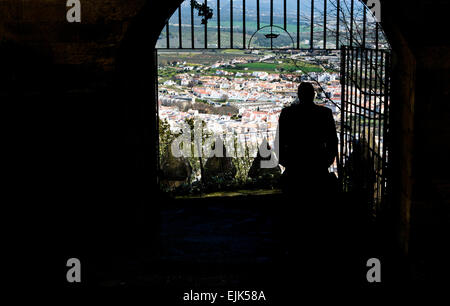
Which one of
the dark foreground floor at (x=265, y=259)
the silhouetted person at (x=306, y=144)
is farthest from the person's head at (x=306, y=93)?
A: the dark foreground floor at (x=265, y=259)

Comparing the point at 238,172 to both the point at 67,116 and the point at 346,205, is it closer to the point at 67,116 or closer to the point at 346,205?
the point at 346,205

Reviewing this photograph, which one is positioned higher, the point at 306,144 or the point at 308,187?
the point at 306,144

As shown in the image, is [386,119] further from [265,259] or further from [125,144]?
[125,144]

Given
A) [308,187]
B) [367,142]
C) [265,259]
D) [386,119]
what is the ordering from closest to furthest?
[308,187] < [386,119] < [265,259] < [367,142]

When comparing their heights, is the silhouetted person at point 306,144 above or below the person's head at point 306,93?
below

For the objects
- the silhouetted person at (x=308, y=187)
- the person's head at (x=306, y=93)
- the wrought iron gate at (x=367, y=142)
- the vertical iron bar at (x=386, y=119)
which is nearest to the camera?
the silhouetted person at (x=308, y=187)

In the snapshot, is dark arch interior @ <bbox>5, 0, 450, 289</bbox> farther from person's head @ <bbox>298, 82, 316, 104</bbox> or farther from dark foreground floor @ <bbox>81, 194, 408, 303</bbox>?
person's head @ <bbox>298, 82, 316, 104</bbox>

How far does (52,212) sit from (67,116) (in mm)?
838

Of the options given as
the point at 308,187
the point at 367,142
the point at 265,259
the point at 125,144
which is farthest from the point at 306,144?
the point at 367,142

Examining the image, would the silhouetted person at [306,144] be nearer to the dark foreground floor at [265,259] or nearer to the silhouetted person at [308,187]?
the silhouetted person at [308,187]

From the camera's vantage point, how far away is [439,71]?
458cm

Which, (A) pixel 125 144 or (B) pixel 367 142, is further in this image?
(B) pixel 367 142

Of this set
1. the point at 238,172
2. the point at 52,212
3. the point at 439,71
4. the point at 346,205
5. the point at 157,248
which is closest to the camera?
the point at 439,71

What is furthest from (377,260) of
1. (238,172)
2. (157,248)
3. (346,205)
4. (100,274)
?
(238,172)
